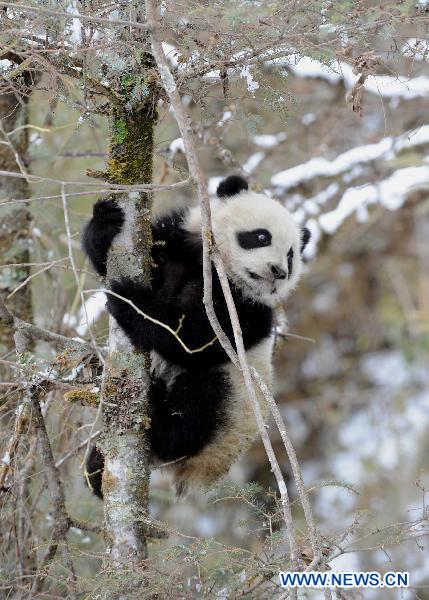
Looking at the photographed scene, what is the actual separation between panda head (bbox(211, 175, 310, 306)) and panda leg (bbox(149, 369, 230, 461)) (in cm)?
63

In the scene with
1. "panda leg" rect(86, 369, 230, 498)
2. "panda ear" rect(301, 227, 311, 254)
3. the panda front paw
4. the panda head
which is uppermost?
"panda ear" rect(301, 227, 311, 254)

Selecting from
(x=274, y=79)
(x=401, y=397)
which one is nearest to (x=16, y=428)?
(x=274, y=79)

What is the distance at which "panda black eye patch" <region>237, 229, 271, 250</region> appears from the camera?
4.42m

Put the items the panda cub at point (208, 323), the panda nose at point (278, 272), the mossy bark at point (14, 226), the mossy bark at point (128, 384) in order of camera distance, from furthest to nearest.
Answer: the mossy bark at point (14, 226) → the panda nose at point (278, 272) → the panda cub at point (208, 323) → the mossy bark at point (128, 384)

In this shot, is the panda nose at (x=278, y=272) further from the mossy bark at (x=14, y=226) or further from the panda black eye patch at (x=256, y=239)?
the mossy bark at (x=14, y=226)

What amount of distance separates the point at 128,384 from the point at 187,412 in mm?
852

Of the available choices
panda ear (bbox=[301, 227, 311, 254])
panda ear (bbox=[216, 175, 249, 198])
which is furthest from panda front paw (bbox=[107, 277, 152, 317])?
panda ear (bbox=[301, 227, 311, 254])

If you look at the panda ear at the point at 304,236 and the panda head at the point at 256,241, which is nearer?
the panda head at the point at 256,241

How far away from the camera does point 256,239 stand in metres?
4.43

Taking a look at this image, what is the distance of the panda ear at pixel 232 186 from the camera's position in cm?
476

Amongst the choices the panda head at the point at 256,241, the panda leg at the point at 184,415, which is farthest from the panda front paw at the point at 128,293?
the panda head at the point at 256,241

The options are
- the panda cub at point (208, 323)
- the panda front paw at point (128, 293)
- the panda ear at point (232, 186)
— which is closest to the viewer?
the panda front paw at point (128, 293)

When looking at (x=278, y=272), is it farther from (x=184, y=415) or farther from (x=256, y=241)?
(x=184, y=415)

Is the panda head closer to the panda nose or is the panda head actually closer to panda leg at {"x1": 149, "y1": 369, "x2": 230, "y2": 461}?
the panda nose
